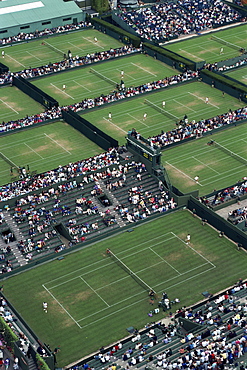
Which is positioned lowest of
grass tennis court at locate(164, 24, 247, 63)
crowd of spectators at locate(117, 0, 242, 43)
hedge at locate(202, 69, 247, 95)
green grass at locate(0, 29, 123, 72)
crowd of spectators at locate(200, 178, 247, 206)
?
green grass at locate(0, 29, 123, 72)

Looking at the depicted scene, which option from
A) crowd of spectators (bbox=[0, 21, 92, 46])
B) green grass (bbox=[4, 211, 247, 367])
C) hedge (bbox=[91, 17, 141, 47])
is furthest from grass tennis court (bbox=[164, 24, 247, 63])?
green grass (bbox=[4, 211, 247, 367])

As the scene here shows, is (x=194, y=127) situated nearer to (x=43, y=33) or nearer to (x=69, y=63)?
(x=69, y=63)

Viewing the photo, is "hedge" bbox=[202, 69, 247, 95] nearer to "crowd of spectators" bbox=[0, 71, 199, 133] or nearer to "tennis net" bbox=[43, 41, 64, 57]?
"crowd of spectators" bbox=[0, 71, 199, 133]

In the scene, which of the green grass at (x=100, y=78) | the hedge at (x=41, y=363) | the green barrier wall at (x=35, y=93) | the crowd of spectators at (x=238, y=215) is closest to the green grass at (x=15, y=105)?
the green barrier wall at (x=35, y=93)

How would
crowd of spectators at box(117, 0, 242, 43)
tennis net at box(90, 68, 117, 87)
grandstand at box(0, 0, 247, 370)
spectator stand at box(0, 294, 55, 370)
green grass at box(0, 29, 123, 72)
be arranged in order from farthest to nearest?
1. crowd of spectators at box(117, 0, 242, 43)
2. green grass at box(0, 29, 123, 72)
3. tennis net at box(90, 68, 117, 87)
4. grandstand at box(0, 0, 247, 370)
5. spectator stand at box(0, 294, 55, 370)

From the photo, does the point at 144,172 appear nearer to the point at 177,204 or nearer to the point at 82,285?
the point at 177,204

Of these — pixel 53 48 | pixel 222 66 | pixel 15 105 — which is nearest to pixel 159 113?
pixel 222 66

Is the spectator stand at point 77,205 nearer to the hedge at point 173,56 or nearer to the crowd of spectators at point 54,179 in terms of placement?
the crowd of spectators at point 54,179
